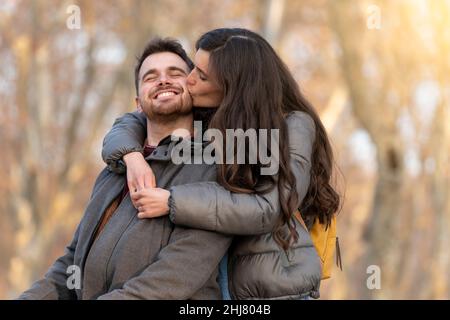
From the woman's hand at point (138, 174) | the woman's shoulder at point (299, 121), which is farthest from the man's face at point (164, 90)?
the woman's shoulder at point (299, 121)

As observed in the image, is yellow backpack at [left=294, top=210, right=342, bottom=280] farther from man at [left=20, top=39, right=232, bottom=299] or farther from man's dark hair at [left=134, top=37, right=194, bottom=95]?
man's dark hair at [left=134, top=37, right=194, bottom=95]

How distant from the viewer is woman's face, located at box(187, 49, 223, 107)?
3.59 metres

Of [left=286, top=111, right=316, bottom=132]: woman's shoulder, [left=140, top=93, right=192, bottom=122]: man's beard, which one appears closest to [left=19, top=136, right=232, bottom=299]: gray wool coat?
[left=140, top=93, right=192, bottom=122]: man's beard

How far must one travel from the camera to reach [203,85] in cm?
362

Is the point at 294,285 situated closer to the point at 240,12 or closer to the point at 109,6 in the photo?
the point at 109,6

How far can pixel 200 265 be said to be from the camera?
3.26m

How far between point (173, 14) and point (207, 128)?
13.8 meters

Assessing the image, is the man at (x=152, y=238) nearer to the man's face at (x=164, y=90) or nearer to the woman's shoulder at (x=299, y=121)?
the man's face at (x=164, y=90)

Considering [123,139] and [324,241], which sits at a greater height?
[123,139]

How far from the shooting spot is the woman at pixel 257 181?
327 centimetres

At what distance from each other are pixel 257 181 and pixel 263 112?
28cm

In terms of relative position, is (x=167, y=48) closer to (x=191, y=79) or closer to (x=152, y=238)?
(x=191, y=79)

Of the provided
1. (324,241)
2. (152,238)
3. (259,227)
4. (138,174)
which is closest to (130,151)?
(138,174)
